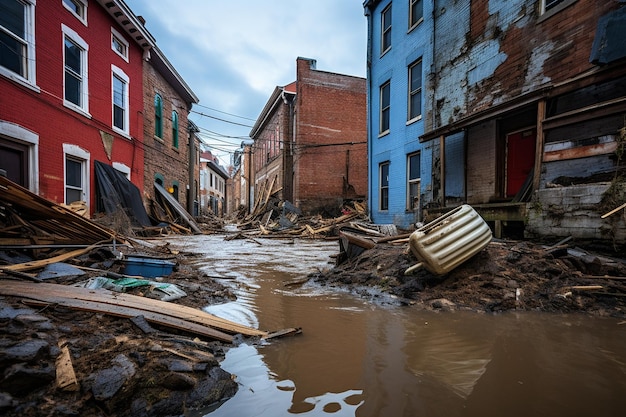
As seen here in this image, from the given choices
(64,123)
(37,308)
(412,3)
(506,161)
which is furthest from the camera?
(412,3)

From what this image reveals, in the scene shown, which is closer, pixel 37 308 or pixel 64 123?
pixel 37 308

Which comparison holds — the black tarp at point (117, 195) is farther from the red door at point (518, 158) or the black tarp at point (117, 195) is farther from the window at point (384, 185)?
the red door at point (518, 158)

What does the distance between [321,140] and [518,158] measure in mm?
13535

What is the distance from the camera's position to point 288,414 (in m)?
1.80

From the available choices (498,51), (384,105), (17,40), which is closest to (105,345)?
(17,40)

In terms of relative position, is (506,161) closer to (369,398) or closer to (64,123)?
(369,398)

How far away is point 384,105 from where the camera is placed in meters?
13.7

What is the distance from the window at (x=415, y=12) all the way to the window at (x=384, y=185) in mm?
5290

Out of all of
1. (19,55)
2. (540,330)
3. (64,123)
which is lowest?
(540,330)

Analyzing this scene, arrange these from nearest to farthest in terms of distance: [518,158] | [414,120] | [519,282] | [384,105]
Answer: [519,282]
[518,158]
[414,120]
[384,105]

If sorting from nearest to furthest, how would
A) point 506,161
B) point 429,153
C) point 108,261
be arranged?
1. point 108,261
2. point 506,161
3. point 429,153

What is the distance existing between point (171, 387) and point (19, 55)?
9749 mm

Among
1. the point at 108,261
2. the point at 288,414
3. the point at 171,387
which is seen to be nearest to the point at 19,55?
the point at 108,261

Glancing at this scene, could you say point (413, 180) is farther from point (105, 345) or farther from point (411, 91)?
point (105, 345)
